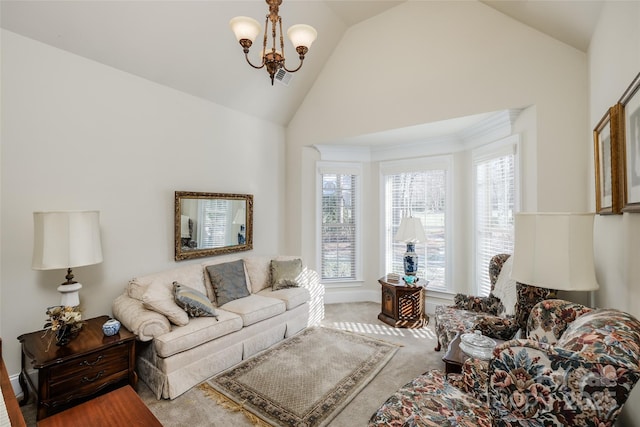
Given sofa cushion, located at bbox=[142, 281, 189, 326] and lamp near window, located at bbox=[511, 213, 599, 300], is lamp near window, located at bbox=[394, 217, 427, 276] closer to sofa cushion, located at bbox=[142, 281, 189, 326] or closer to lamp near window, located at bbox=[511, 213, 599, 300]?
lamp near window, located at bbox=[511, 213, 599, 300]

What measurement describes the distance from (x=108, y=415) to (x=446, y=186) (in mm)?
4431

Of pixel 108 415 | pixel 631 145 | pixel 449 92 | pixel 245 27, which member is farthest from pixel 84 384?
pixel 449 92

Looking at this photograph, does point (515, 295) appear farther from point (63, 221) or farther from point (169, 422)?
point (63, 221)

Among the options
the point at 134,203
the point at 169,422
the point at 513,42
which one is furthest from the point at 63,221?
the point at 513,42

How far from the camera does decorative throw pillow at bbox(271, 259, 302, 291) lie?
13.1ft

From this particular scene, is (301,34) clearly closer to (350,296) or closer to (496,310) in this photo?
(496,310)

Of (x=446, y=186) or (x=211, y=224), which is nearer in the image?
(x=211, y=224)

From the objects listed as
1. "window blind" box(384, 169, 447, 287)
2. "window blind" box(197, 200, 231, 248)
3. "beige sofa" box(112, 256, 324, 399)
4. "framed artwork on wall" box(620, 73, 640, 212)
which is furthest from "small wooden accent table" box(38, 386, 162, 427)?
"window blind" box(384, 169, 447, 287)

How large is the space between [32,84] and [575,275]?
439 cm

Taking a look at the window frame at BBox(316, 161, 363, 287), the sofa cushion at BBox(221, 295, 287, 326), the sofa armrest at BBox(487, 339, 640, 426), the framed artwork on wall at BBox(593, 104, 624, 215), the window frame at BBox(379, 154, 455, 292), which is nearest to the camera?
the sofa armrest at BBox(487, 339, 640, 426)

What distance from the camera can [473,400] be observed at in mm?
1581

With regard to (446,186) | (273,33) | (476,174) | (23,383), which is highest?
(273,33)

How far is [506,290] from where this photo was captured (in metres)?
2.78

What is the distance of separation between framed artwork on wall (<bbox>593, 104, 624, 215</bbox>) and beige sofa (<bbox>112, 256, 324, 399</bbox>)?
3110 mm
